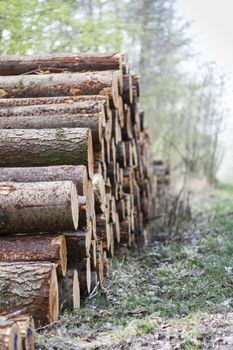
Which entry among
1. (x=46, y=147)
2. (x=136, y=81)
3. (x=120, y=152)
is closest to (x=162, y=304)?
(x=46, y=147)

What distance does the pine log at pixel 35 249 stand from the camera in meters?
4.73

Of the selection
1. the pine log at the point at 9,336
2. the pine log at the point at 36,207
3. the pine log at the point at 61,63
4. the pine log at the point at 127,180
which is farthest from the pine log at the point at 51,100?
the pine log at the point at 9,336

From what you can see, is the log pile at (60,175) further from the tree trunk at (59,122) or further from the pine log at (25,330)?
the pine log at (25,330)

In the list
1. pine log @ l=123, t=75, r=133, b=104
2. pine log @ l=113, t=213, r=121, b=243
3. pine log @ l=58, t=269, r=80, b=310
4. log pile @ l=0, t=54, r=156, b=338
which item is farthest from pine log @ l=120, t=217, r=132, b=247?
pine log @ l=58, t=269, r=80, b=310

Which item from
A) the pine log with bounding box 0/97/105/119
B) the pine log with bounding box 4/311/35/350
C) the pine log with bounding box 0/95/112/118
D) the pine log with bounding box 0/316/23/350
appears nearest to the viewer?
the pine log with bounding box 0/316/23/350

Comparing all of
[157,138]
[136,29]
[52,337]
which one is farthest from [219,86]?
[52,337]

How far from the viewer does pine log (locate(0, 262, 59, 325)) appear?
434 centimetres

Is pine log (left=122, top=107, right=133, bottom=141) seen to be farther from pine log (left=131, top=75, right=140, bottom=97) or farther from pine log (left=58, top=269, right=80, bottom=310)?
pine log (left=58, top=269, right=80, bottom=310)

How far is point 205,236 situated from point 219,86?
860 centimetres

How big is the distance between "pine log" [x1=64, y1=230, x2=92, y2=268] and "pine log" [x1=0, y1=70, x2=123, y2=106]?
2108mm

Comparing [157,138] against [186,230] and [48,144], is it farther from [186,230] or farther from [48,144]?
[48,144]

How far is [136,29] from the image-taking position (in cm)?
1295

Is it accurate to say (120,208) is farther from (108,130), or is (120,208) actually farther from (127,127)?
(108,130)

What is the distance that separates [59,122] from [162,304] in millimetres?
2213
